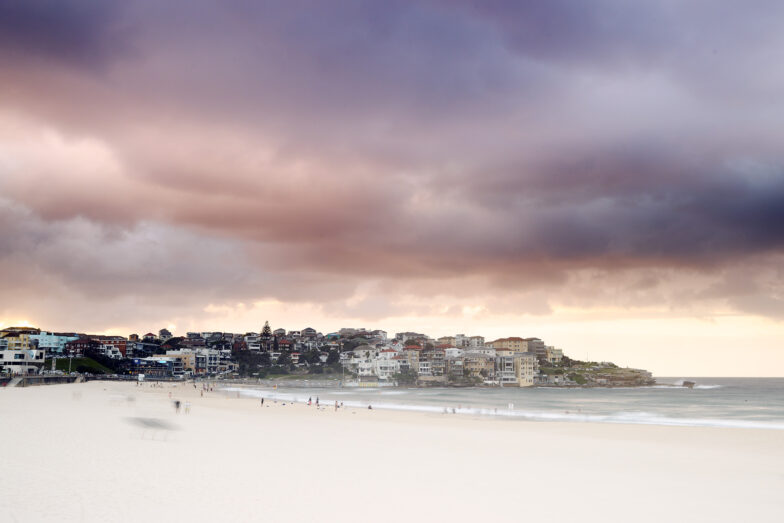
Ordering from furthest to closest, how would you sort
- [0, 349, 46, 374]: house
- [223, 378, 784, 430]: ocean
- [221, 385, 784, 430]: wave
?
[0, 349, 46, 374]: house < [223, 378, 784, 430]: ocean < [221, 385, 784, 430]: wave

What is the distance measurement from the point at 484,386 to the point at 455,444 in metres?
160

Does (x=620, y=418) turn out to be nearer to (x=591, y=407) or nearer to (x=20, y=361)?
(x=591, y=407)

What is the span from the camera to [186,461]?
69.7 feet

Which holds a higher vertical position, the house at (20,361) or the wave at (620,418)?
the house at (20,361)

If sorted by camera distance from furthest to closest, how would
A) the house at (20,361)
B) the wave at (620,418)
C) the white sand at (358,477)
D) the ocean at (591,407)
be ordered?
1. the house at (20,361)
2. the ocean at (591,407)
3. the wave at (620,418)
4. the white sand at (358,477)

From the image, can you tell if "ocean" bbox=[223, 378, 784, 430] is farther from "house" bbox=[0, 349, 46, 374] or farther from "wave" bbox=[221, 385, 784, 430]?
"house" bbox=[0, 349, 46, 374]

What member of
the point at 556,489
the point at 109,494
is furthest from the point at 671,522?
the point at 109,494

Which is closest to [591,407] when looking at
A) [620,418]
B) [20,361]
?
[620,418]

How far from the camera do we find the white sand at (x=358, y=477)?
578 inches

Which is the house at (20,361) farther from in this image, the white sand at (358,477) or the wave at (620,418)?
the white sand at (358,477)

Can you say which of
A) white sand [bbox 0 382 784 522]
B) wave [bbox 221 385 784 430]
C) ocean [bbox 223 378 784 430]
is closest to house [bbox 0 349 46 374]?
ocean [bbox 223 378 784 430]

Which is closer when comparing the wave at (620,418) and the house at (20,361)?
the wave at (620,418)

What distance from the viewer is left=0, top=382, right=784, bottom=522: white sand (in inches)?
578

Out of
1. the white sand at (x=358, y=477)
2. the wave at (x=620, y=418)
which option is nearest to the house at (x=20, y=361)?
the wave at (x=620, y=418)
